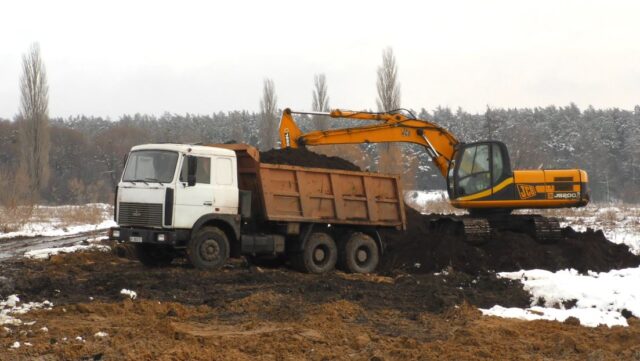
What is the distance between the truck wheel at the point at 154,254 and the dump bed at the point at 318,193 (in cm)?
198

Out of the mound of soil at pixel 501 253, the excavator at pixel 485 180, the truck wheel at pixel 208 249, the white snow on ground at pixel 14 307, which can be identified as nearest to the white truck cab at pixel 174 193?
the truck wheel at pixel 208 249

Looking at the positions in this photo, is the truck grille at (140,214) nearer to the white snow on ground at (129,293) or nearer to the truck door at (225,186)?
the truck door at (225,186)

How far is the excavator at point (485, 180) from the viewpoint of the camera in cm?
1800

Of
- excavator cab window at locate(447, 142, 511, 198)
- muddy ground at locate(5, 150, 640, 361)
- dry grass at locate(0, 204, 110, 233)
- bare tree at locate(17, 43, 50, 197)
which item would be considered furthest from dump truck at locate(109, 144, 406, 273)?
bare tree at locate(17, 43, 50, 197)

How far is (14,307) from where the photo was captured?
32.0 feet

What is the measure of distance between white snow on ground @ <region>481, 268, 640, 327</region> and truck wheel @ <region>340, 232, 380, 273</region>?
3601 millimetres

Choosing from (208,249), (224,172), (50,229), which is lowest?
(50,229)

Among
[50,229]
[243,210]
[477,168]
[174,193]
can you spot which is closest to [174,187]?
[174,193]

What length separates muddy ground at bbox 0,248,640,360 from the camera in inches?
296

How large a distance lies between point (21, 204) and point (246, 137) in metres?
72.1

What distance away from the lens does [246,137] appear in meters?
105

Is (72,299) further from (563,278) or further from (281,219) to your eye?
(563,278)

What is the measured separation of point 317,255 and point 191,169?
3465 millimetres

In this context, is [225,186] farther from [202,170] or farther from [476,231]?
[476,231]
